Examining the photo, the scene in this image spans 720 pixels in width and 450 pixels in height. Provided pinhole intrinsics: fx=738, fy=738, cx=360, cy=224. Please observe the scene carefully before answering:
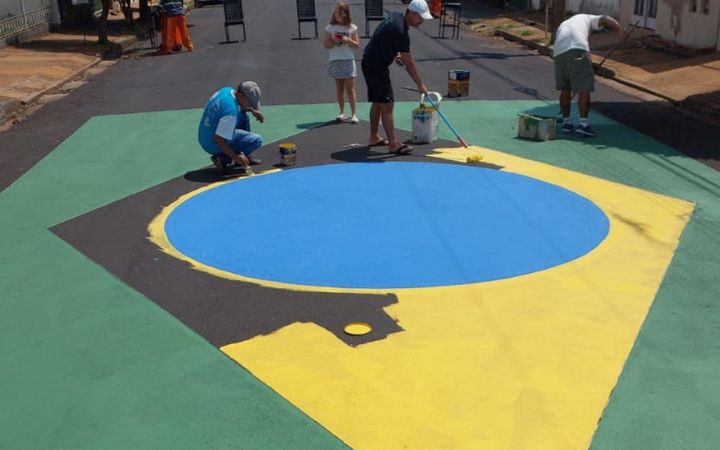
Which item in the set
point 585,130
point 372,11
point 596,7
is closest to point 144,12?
point 372,11

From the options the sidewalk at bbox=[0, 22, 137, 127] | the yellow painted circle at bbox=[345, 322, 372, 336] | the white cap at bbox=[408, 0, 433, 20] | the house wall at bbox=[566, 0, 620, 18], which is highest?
the white cap at bbox=[408, 0, 433, 20]

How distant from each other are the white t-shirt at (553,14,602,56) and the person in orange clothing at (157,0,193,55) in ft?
42.9

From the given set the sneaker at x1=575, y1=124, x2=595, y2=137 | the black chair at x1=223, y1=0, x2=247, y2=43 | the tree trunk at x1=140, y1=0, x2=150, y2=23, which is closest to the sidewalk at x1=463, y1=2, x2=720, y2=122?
the sneaker at x1=575, y1=124, x2=595, y2=137

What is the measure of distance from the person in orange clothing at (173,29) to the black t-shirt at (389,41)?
41.1ft

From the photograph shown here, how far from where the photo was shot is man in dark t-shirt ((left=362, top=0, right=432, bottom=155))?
8852 millimetres

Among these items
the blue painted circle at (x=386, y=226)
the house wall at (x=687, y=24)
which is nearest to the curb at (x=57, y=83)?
the blue painted circle at (x=386, y=226)

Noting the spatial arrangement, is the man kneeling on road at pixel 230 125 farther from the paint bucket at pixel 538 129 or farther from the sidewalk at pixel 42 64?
the sidewalk at pixel 42 64

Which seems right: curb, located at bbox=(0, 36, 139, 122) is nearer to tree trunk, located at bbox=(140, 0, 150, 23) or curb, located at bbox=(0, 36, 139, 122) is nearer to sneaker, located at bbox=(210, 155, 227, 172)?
sneaker, located at bbox=(210, 155, 227, 172)

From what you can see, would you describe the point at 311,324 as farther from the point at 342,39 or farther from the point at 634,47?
the point at 634,47

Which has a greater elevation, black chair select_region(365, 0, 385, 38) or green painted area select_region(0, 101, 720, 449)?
black chair select_region(365, 0, 385, 38)

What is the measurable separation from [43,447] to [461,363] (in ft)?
7.87

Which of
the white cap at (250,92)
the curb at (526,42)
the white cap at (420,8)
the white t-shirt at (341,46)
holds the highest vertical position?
the white cap at (420,8)

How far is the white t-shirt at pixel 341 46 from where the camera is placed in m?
10.3

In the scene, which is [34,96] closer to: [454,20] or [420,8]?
[420,8]
